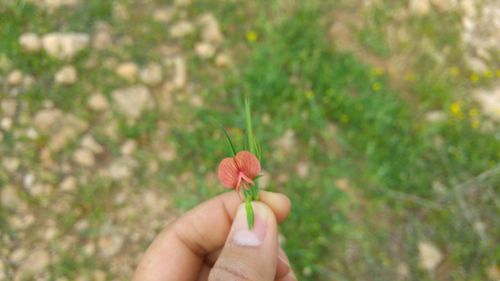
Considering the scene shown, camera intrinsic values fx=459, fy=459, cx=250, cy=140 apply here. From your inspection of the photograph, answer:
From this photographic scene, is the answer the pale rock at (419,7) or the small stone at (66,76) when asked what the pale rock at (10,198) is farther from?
the pale rock at (419,7)

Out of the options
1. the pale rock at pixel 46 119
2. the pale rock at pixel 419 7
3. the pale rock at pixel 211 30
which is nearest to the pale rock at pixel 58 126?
the pale rock at pixel 46 119

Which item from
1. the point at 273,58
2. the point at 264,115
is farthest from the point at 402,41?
the point at 264,115

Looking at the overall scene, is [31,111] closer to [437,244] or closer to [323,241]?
[323,241]

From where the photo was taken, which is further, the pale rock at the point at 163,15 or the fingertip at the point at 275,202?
the pale rock at the point at 163,15

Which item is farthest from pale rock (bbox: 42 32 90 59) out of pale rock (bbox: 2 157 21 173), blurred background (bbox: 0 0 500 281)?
pale rock (bbox: 2 157 21 173)

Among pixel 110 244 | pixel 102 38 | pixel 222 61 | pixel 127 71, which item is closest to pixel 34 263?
pixel 110 244

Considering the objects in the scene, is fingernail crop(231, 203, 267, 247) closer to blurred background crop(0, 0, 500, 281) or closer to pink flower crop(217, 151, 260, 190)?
pink flower crop(217, 151, 260, 190)
